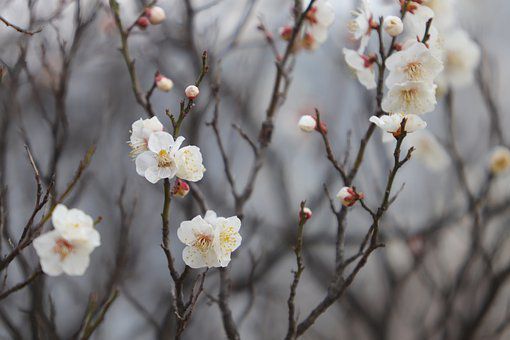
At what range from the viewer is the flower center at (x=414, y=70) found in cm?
172

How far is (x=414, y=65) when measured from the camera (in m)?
1.74

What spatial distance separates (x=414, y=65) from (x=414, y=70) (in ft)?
0.05

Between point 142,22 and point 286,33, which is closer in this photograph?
point 142,22

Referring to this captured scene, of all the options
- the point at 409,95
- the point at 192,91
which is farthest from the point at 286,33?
the point at 192,91

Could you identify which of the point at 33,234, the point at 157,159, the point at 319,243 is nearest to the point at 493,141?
the point at 319,243

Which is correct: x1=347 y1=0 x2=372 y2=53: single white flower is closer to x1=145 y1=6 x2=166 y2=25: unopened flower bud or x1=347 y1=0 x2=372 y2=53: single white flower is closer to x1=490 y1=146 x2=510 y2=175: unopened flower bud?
x1=145 y1=6 x2=166 y2=25: unopened flower bud

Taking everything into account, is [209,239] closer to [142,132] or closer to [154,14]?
[142,132]

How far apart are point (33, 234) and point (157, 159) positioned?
320mm

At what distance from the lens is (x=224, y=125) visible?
5.58 m

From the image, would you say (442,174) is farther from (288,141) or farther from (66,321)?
(66,321)

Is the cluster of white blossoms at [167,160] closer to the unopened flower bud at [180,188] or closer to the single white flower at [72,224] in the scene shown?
the unopened flower bud at [180,188]

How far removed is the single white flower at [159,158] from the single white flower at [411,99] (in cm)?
58

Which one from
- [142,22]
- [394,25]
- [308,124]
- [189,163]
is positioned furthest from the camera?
[142,22]

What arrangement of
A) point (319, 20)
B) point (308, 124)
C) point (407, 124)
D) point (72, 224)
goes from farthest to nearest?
point (319, 20), point (308, 124), point (407, 124), point (72, 224)
